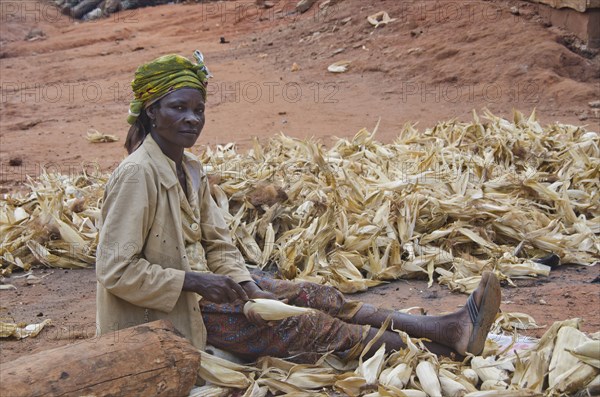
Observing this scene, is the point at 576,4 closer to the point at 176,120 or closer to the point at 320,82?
the point at 320,82

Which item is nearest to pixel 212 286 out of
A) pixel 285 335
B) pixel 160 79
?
pixel 285 335

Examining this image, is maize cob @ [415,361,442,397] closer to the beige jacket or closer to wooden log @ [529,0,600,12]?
the beige jacket

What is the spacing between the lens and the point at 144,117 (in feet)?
10.5

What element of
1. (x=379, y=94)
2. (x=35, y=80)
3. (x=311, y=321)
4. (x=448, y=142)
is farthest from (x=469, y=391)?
(x=35, y=80)

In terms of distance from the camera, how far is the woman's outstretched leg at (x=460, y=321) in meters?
3.10

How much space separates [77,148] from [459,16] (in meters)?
5.80

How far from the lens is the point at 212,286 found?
2934 mm

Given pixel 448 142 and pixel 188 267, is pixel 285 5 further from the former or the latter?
pixel 188 267

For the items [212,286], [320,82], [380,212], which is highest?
[212,286]

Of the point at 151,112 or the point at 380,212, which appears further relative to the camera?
the point at 380,212

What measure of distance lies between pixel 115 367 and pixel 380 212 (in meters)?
2.58

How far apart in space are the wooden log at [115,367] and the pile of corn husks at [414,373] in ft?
0.57

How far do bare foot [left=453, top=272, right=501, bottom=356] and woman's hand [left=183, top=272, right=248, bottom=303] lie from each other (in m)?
0.86

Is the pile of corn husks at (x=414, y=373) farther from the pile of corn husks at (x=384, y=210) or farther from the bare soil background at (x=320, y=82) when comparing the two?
the bare soil background at (x=320, y=82)
